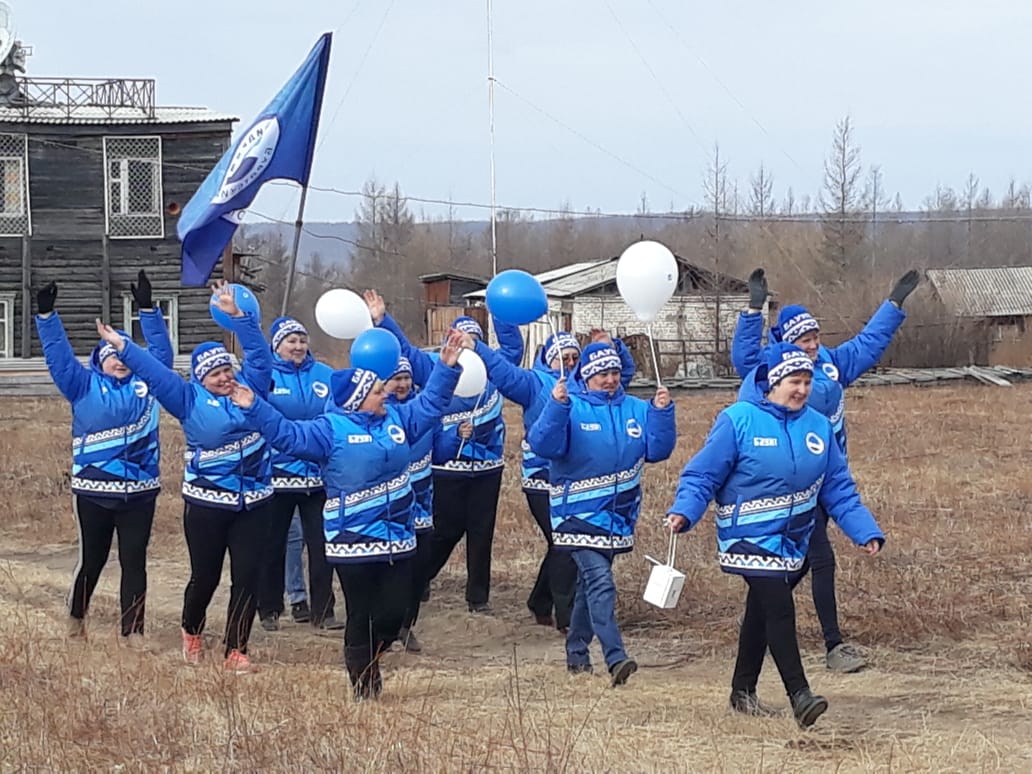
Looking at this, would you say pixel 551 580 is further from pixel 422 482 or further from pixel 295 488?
pixel 295 488

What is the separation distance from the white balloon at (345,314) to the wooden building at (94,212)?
2262 centimetres

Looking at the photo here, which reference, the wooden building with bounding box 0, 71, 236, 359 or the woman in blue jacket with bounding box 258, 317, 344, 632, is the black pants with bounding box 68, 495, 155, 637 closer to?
the woman in blue jacket with bounding box 258, 317, 344, 632

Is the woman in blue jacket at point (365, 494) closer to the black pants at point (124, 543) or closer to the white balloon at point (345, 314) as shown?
the black pants at point (124, 543)

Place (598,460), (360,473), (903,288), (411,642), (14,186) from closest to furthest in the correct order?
(360,473) < (598,460) < (903,288) < (411,642) < (14,186)

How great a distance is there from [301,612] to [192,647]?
1.59 meters

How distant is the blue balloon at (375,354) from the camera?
679 cm

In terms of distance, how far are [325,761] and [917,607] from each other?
15.3 feet

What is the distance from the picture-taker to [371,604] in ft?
22.1

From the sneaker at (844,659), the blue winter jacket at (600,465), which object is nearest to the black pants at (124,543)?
the blue winter jacket at (600,465)

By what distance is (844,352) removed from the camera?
26.8 ft

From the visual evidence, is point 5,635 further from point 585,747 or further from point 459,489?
point 585,747

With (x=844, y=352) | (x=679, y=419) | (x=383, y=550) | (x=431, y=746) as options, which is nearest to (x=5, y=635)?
(x=383, y=550)

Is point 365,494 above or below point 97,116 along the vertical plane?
below

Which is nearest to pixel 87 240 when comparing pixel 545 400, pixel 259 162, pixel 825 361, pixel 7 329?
pixel 7 329
